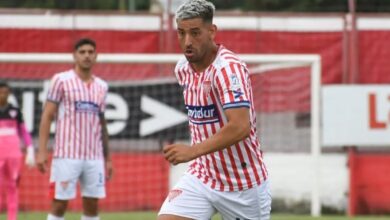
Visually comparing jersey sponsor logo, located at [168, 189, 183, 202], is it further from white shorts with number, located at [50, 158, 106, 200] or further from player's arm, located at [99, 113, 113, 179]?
player's arm, located at [99, 113, 113, 179]

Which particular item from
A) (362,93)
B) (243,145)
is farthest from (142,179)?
(243,145)

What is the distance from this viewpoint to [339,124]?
1488 cm

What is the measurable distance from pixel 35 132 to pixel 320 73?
4039 millimetres

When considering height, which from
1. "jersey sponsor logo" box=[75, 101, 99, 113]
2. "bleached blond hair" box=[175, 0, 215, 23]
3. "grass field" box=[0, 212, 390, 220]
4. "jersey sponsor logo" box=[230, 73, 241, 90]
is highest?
"bleached blond hair" box=[175, 0, 215, 23]

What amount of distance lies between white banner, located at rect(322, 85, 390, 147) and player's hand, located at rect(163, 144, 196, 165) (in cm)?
938

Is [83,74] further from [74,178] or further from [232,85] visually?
[232,85]

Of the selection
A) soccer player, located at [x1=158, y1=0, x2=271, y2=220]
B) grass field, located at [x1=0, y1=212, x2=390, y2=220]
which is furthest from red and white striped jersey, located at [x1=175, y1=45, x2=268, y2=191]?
grass field, located at [x1=0, y1=212, x2=390, y2=220]

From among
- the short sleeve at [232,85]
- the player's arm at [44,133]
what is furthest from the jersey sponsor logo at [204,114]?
the player's arm at [44,133]

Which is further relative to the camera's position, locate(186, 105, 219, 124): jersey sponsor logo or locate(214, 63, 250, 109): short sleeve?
locate(186, 105, 219, 124): jersey sponsor logo

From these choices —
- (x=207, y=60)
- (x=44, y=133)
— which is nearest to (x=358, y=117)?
(x=44, y=133)

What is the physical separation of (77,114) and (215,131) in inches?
165

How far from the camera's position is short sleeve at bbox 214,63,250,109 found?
229 inches

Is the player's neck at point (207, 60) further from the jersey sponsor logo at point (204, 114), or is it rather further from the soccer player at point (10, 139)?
the soccer player at point (10, 139)

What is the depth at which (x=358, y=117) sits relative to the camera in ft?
48.8
